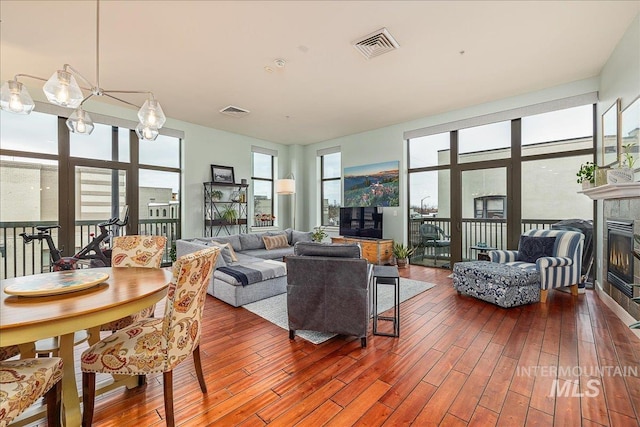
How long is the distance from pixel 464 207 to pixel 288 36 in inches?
167

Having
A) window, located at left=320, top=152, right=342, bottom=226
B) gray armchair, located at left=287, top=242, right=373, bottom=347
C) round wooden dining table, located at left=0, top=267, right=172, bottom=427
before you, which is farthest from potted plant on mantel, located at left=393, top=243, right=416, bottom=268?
round wooden dining table, located at left=0, top=267, right=172, bottom=427

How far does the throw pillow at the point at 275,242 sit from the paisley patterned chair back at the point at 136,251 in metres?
3.33

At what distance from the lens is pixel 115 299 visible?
4.57 feet

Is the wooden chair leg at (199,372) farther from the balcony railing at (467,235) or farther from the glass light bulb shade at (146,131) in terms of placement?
the balcony railing at (467,235)

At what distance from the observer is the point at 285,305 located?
346cm

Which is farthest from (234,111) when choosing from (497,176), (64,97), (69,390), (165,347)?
(497,176)

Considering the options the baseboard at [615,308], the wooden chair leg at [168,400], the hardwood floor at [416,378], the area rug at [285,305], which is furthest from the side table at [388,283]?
the baseboard at [615,308]

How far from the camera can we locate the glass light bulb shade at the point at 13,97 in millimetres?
1990

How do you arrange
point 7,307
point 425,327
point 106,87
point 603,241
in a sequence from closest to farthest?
point 7,307
point 425,327
point 603,241
point 106,87

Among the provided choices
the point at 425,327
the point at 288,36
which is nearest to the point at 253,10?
the point at 288,36

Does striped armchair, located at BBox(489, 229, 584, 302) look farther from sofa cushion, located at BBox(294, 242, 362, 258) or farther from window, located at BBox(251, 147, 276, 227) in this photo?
window, located at BBox(251, 147, 276, 227)

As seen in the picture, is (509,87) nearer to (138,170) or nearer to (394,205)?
(394,205)

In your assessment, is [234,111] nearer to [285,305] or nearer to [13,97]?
[13,97]

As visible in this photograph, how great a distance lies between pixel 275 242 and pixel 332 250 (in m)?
3.61
